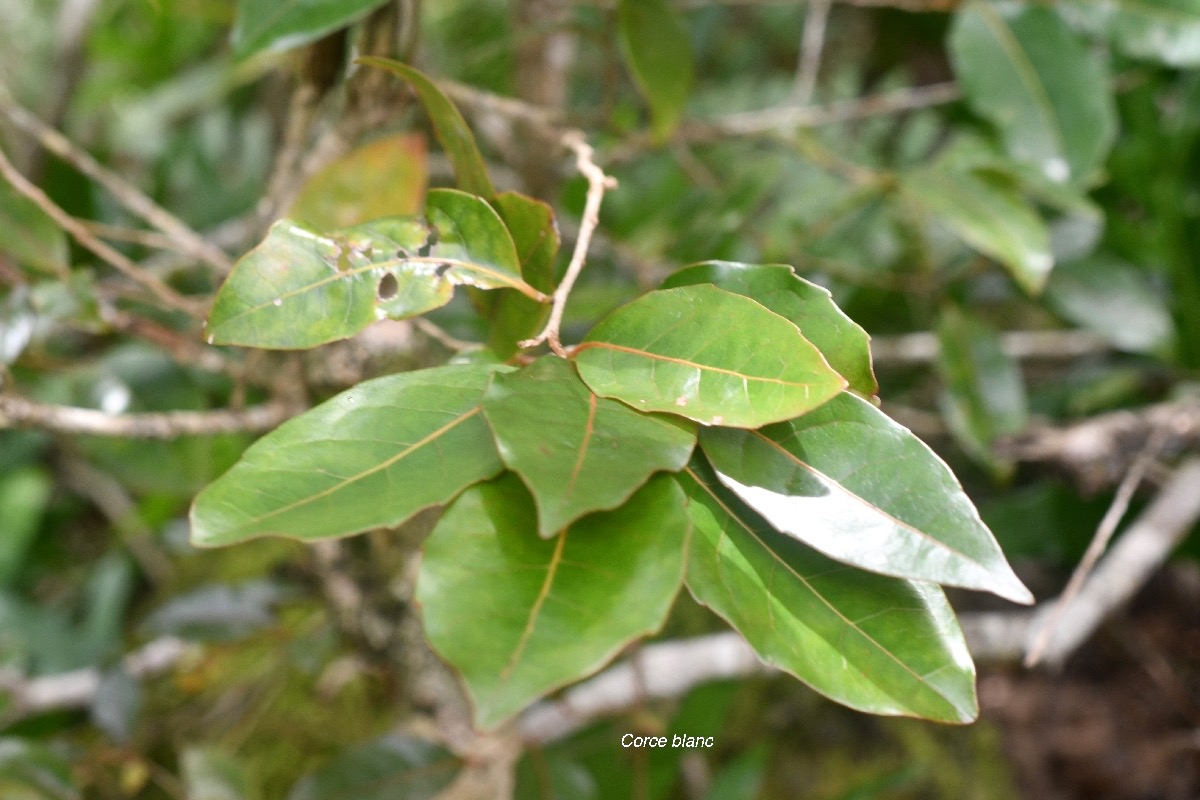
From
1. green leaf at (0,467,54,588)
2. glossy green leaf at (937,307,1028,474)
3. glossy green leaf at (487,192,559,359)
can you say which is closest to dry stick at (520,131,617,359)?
glossy green leaf at (487,192,559,359)

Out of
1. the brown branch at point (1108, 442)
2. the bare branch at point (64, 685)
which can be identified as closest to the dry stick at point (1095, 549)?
the brown branch at point (1108, 442)

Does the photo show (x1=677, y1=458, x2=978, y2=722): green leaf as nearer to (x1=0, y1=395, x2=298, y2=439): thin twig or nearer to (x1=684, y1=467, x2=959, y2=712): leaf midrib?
(x1=684, y1=467, x2=959, y2=712): leaf midrib

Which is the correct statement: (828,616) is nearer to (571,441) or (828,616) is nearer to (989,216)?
(571,441)

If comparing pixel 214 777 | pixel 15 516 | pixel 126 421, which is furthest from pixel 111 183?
pixel 15 516

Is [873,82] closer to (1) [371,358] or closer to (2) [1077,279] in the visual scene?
(2) [1077,279]

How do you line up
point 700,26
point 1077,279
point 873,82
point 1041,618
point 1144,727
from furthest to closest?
point 873,82 < point 1144,727 < point 700,26 < point 1077,279 < point 1041,618

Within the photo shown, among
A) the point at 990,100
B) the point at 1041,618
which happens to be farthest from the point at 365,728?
the point at 990,100

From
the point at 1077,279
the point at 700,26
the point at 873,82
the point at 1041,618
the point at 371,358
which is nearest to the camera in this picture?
the point at 371,358
